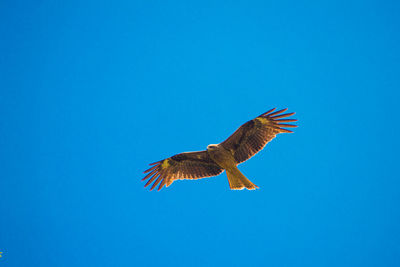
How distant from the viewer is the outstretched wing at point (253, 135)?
10430mm

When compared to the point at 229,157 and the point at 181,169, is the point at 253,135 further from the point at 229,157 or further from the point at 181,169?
the point at 181,169

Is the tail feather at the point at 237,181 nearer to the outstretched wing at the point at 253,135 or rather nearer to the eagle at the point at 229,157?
the eagle at the point at 229,157

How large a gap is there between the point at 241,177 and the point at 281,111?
2.61 metres

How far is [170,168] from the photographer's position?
11.6 metres

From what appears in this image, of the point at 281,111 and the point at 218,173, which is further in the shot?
the point at 218,173

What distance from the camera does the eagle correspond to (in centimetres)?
1026

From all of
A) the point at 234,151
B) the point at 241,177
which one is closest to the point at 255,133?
the point at 234,151

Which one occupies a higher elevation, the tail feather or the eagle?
the eagle

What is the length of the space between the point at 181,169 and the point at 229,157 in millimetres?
2087

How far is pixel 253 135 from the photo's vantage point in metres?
10.7

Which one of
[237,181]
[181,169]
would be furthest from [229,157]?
[181,169]

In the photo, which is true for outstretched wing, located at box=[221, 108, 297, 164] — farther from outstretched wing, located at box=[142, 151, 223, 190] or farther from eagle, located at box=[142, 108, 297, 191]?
outstretched wing, located at box=[142, 151, 223, 190]

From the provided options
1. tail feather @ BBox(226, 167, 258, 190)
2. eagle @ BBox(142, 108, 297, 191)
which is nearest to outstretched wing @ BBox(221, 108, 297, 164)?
eagle @ BBox(142, 108, 297, 191)

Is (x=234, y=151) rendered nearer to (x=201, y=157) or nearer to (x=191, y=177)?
(x=201, y=157)
